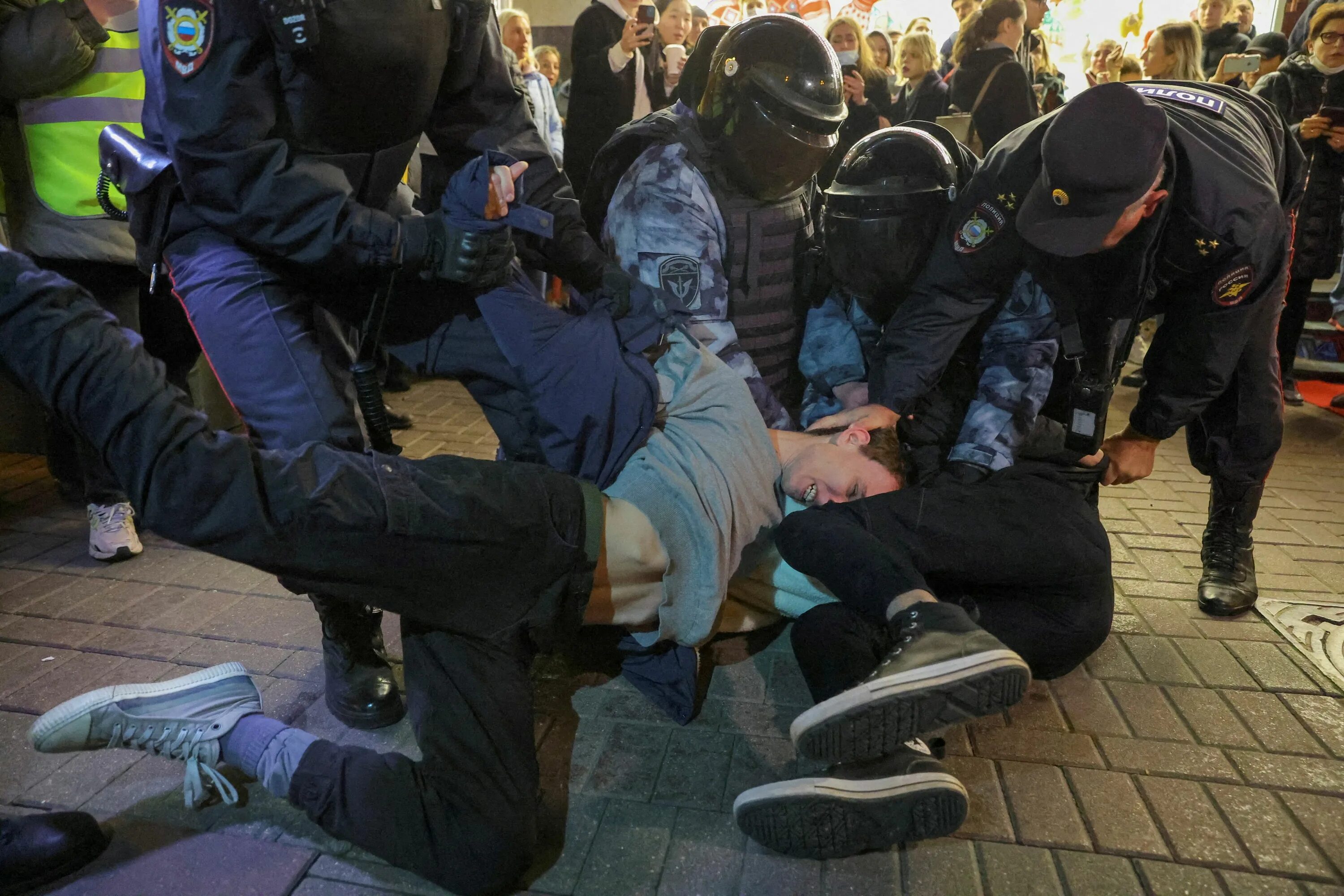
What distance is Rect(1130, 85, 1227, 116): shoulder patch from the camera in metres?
2.61

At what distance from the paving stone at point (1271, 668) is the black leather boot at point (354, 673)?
2.41 metres

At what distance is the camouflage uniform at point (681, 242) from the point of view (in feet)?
9.15

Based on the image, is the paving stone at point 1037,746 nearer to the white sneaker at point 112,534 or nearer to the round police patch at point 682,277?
the round police patch at point 682,277

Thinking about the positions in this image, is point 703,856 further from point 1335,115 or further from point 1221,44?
point 1221,44

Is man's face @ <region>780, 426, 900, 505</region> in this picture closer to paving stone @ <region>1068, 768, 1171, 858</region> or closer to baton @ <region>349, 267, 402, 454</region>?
paving stone @ <region>1068, 768, 1171, 858</region>

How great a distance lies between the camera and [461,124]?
242 cm

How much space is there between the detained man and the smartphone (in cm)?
451

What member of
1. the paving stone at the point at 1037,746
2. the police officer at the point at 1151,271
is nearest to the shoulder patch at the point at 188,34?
the police officer at the point at 1151,271

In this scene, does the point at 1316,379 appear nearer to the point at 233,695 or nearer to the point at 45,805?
the point at 233,695

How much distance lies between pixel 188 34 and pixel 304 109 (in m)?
0.26


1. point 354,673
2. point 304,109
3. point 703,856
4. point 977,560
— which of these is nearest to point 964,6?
point 977,560

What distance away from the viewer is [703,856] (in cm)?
182

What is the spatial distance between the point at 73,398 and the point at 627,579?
115cm

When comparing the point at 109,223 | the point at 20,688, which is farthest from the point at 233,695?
the point at 109,223
